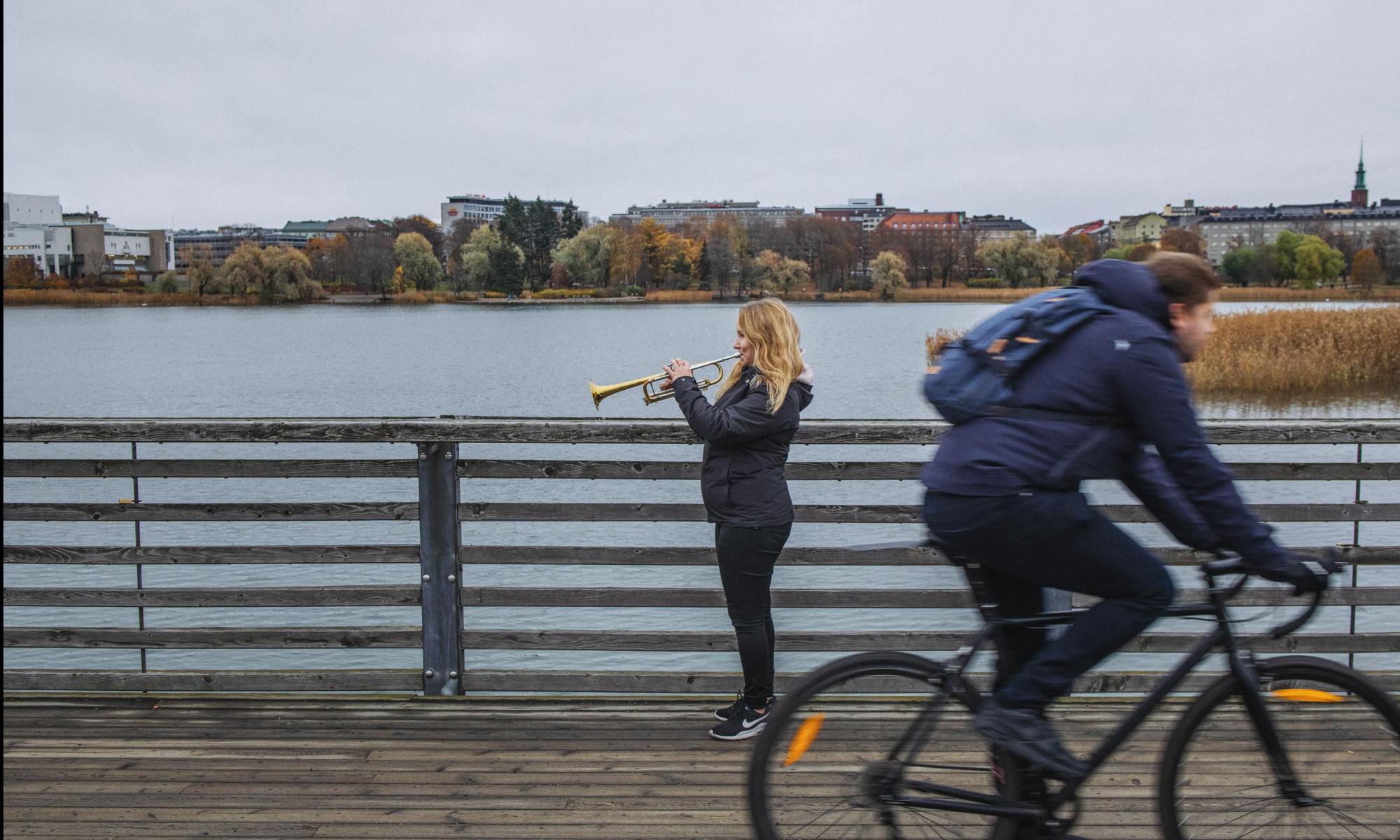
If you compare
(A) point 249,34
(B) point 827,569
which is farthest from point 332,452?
(A) point 249,34

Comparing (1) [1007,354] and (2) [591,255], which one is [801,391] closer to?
(1) [1007,354]

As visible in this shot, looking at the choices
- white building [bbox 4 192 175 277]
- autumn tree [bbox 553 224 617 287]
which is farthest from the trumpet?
white building [bbox 4 192 175 277]

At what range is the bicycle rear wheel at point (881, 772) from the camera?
9.70 feet

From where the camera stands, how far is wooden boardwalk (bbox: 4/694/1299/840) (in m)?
3.68

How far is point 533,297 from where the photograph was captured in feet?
360

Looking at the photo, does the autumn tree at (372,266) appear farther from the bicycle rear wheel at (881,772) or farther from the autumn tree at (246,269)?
the bicycle rear wheel at (881,772)

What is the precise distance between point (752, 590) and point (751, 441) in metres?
0.56

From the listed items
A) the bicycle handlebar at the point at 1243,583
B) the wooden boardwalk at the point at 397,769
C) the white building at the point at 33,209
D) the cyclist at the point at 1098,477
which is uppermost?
the white building at the point at 33,209

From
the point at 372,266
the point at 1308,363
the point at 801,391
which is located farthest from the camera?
the point at 372,266

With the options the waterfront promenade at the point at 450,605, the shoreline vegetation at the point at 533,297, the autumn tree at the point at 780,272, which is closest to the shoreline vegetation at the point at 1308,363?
the waterfront promenade at the point at 450,605

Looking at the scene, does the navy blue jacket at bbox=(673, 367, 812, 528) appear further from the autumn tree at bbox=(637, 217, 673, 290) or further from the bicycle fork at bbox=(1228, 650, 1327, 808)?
the autumn tree at bbox=(637, 217, 673, 290)

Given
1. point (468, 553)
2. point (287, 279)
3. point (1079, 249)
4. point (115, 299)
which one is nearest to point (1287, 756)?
point (468, 553)

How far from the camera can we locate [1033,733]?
2.88 meters

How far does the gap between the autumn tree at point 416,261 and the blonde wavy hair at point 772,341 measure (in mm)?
103001
